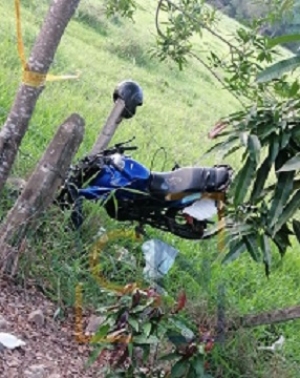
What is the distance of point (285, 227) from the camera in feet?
9.33

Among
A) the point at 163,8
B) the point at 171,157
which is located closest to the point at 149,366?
the point at 163,8

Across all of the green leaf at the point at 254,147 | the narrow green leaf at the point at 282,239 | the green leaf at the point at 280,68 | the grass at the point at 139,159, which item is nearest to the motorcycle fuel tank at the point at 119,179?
the grass at the point at 139,159

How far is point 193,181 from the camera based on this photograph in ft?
12.1

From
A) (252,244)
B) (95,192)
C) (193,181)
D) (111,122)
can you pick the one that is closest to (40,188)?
(95,192)

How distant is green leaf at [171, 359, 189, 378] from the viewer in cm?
254

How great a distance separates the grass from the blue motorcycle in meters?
0.19

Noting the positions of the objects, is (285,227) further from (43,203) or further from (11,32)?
(11,32)

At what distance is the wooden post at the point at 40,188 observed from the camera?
3.32 m

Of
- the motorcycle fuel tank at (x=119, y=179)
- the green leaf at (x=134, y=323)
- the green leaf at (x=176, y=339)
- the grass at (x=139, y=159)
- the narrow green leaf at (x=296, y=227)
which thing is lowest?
the grass at (x=139, y=159)

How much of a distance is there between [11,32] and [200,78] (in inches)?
320

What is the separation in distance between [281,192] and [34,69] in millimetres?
1429

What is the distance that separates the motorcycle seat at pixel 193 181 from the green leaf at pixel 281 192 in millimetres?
1088

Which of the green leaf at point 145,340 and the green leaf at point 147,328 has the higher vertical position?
the green leaf at point 147,328

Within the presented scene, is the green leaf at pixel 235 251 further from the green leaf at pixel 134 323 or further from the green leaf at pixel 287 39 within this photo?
the green leaf at pixel 287 39
